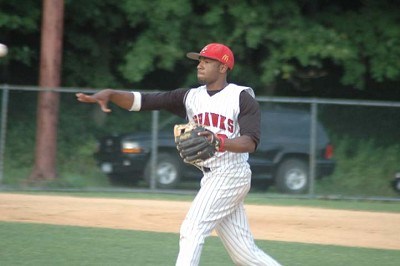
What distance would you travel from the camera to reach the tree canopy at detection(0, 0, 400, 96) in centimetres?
1858

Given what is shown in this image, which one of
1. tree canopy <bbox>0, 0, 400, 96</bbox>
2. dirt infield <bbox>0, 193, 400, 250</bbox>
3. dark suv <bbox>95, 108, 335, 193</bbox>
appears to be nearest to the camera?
dirt infield <bbox>0, 193, 400, 250</bbox>

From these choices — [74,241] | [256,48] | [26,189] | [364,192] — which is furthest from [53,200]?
[256,48]

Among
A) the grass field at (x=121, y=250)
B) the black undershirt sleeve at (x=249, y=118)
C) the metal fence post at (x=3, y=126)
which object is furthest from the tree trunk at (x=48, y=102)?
the black undershirt sleeve at (x=249, y=118)

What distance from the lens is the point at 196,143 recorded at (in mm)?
6148

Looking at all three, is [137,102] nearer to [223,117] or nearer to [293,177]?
[223,117]

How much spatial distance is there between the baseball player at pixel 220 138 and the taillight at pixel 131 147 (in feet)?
29.6

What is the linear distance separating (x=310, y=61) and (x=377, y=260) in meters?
10.3

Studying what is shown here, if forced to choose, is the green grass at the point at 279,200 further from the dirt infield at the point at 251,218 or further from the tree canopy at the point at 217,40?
the tree canopy at the point at 217,40

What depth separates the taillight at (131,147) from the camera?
1575cm

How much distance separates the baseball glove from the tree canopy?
12.3 m

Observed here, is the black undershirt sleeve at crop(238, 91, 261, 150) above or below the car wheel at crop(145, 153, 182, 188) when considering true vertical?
above

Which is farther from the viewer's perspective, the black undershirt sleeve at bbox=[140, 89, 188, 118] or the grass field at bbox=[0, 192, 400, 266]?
the grass field at bbox=[0, 192, 400, 266]

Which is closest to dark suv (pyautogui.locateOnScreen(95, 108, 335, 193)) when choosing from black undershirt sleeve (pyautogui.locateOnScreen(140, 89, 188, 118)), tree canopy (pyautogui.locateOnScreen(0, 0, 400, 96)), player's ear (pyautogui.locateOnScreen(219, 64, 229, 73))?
tree canopy (pyautogui.locateOnScreen(0, 0, 400, 96))

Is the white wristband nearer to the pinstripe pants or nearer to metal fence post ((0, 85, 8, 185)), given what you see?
the pinstripe pants
